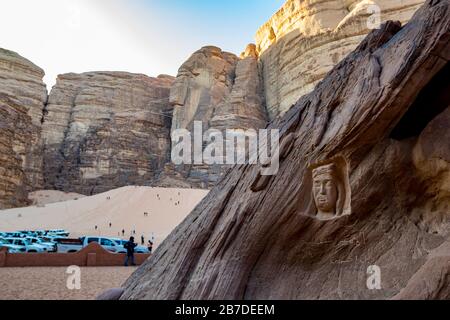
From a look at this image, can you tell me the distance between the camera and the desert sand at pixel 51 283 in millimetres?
8336

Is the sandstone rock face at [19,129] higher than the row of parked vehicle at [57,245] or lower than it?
higher

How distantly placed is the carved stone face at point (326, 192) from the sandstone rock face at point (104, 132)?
169 ft

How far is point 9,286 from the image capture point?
374 inches

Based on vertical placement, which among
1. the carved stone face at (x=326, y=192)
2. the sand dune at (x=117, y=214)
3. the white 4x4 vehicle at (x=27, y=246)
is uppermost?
Result: the carved stone face at (x=326, y=192)

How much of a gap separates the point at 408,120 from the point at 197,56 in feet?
179

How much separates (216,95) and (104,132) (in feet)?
64.2

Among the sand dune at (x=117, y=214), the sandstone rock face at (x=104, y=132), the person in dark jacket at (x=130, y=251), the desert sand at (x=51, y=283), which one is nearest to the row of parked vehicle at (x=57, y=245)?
the person in dark jacket at (x=130, y=251)

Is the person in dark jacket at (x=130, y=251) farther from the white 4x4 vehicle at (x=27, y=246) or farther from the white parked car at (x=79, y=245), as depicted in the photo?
the white 4x4 vehicle at (x=27, y=246)

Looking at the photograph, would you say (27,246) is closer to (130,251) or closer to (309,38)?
(130,251)

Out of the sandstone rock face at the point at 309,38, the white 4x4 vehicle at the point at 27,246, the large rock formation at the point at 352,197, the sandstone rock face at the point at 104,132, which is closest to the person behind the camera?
the large rock formation at the point at 352,197

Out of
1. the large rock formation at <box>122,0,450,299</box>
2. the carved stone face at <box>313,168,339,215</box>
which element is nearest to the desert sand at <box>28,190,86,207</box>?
the large rock formation at <box>122,0,450,299</box>

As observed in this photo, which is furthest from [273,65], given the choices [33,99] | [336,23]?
[33,99]
